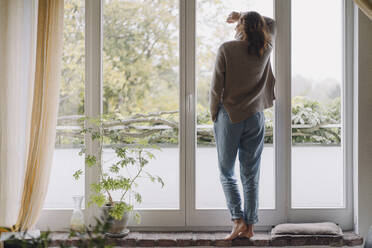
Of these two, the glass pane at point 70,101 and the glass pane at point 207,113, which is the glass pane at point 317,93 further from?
the glass pane at point 70,101

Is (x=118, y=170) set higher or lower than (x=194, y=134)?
lower

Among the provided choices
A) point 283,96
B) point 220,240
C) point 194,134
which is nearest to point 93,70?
point 194,134

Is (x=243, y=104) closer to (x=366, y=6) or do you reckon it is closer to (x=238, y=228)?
(x=238, y=228)

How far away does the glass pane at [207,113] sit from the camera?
2.62 metres

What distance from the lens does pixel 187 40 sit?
8.57 feet

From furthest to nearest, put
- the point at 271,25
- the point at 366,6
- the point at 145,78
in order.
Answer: the point at 145,78, the point at 271,25, the point at 366,6

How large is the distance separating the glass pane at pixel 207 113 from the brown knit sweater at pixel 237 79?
0.73 ft

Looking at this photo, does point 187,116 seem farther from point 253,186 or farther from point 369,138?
point 369,138

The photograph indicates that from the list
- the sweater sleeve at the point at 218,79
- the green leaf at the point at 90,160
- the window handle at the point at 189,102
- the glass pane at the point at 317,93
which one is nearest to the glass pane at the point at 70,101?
the green leaf at the point at 90,160

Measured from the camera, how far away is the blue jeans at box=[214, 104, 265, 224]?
7.99ft

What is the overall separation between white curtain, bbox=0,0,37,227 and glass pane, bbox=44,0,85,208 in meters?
0.26

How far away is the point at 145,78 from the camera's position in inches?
103

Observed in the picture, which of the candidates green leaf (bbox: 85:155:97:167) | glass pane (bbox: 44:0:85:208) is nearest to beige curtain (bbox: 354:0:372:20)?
glass pane (bbox: 44:0:85:208)

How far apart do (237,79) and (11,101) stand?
54.0 inches
